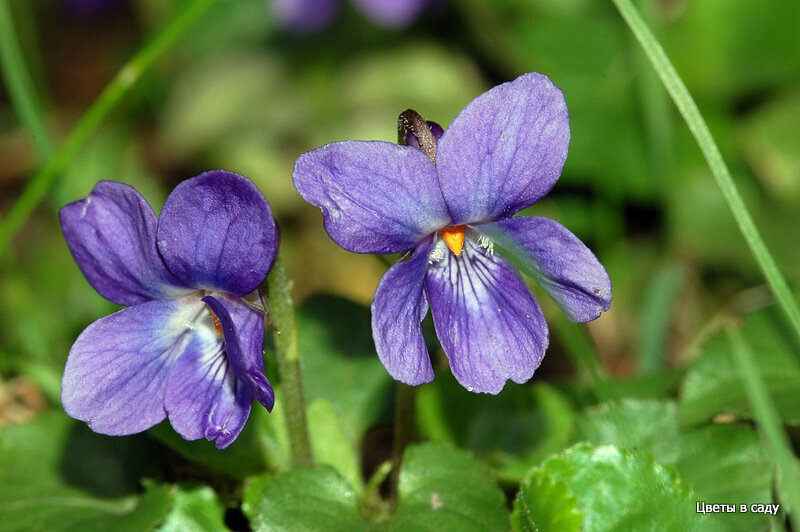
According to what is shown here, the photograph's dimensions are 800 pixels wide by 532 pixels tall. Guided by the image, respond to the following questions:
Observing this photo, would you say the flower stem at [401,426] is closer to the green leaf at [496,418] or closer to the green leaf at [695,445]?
the green leaf at [496,418]

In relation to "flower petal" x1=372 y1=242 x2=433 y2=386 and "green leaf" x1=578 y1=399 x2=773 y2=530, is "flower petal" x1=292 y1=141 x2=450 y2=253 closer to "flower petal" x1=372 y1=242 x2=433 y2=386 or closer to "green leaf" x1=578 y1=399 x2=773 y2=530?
"flower petal" x1=372 y1=242 x2=433 y2=386

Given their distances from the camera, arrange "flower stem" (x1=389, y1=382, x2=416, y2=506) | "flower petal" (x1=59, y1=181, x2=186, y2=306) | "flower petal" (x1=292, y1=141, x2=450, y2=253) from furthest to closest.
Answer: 1. "flower stem" (x1=389, y1=382, x2=416, y2=506)
2. "flower petal" (x1=59, y1=181, x2=186, y2=306)
3. "flower petal" (x1=292, y1=141, x2=450, y2=253)

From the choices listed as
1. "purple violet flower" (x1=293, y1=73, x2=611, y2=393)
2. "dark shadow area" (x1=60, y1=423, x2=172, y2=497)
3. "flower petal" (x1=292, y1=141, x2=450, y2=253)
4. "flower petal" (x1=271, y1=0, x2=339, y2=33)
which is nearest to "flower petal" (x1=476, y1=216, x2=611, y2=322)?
"purple violet flower" (x1=293, y1=73, x2=611, y2=393)

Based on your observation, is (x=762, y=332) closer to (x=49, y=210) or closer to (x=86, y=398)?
(x=86, y=398)

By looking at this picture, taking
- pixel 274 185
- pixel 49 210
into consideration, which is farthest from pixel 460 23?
pixel 49 210

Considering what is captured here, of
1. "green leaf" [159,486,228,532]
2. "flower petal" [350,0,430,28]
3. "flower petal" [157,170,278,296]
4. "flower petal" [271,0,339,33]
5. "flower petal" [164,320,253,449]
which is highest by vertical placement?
"flower petal" [271,0,339,33]

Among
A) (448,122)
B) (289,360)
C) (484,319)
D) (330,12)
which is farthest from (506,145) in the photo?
(330,12)
